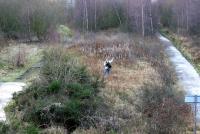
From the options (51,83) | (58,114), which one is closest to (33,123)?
(58,114)

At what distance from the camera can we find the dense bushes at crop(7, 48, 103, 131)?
12.3m

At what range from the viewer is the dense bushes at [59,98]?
12.3 meters

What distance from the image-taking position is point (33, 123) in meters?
12.1

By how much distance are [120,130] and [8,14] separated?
2633cm

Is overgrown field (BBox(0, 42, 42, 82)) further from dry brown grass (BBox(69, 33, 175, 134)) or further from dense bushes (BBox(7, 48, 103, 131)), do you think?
dense bushes (BBox(7, 48, 103, 131))

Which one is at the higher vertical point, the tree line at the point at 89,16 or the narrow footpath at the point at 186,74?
the tree line at the point at 89,16

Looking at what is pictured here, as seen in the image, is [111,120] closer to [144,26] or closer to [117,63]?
[117,63]

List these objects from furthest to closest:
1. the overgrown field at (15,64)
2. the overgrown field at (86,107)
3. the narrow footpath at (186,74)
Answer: the overgrown field at (15,64) → the narrow footpath at (186,74) → the overgrown field at (86,107)

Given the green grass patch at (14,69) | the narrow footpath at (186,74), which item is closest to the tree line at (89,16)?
the narrow footpath at (186,74)

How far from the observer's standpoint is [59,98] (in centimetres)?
1288

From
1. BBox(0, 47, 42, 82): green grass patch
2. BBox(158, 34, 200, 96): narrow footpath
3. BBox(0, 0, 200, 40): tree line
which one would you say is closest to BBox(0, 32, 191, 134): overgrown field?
BBox(0, 47, 42, 82): green grass patch

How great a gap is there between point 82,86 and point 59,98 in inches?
51.9

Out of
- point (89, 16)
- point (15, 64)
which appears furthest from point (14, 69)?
point (89, 16)

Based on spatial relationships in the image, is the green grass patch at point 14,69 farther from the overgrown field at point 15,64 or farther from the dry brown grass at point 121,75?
the dry brown grass at point 121,75
